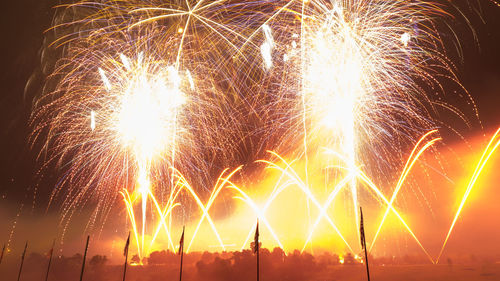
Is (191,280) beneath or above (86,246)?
beneath

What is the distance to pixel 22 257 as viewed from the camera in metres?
68.2

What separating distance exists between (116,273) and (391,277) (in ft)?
325

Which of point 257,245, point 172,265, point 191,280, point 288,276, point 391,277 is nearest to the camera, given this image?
point 257,245

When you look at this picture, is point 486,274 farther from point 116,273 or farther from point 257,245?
point 116,273

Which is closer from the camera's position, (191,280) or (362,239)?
(362,239)

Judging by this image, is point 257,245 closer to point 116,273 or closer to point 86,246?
point 86,246

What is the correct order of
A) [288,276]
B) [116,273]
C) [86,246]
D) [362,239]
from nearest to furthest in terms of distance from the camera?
[362,239]
[86,246]
[288,276]
[116,273]

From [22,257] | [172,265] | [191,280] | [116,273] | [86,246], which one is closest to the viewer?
[86,246]

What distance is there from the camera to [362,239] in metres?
31.0

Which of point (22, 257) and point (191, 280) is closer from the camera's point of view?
point (22, 257)

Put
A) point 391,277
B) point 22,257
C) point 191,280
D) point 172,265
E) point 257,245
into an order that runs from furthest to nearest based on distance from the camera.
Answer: point 172,265
point 191,280
point 391,277
point 22,257
point 257,245

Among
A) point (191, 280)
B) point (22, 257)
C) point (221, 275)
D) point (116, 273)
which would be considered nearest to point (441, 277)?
point (221, 275)

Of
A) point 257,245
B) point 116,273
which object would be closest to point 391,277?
point 257,245

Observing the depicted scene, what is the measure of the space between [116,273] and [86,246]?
9189cm
